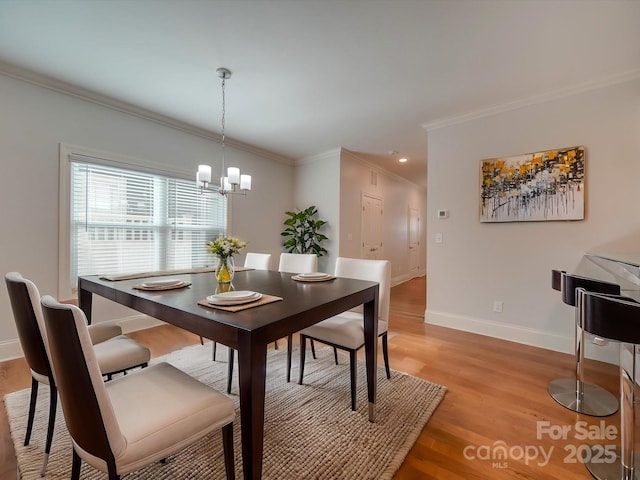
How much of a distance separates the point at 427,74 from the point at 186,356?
132 inches

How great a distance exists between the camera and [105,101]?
2.91 m

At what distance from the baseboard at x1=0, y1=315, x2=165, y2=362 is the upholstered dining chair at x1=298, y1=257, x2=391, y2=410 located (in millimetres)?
2301

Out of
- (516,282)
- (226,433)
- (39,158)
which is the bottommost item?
(226,433)

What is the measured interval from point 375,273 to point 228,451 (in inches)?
55.4

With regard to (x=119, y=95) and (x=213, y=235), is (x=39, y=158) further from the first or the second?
(x=213, y=235)

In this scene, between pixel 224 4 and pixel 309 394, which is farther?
pixel 309 394

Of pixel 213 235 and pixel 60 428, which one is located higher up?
pixel 213 235

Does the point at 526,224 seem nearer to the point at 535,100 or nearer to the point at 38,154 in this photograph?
the point at 535,100

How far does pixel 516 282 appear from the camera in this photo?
297cm

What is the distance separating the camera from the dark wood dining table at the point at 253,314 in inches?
37.6

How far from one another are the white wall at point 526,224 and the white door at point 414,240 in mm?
3646

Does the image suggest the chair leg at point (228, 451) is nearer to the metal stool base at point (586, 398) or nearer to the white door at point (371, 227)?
the metal stool base at point (586, 398)

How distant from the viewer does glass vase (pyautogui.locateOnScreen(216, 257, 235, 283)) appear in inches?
72.2

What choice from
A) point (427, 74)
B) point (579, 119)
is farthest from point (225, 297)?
point (579, 119)
